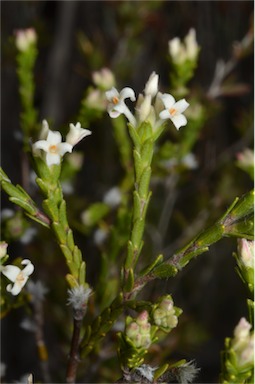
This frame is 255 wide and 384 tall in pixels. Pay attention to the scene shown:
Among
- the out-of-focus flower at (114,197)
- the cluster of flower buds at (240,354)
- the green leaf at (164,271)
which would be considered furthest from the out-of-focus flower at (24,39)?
the cluster of flower buds at (240,354)

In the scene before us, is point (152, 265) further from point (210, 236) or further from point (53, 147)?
point (53, 147)

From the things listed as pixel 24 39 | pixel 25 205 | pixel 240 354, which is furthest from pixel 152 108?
pixel 24 39

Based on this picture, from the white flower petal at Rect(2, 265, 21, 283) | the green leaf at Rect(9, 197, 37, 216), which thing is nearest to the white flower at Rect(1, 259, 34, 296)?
the white flower petal at Rect(2, 265, 21, 283)

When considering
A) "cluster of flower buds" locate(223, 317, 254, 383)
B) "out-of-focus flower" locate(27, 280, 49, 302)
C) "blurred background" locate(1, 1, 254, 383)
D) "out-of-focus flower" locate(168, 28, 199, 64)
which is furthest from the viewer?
"blurred background" locate(1, 1, 254, 383)

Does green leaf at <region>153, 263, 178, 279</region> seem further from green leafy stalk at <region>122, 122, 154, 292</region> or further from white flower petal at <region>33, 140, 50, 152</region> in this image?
white flower petal at <region>33, 140, 50, 152</region>

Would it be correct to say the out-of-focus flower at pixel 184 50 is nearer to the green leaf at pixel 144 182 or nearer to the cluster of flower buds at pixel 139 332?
the green leaf at pixel 144 182

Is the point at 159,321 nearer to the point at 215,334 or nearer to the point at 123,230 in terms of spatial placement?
the point at 123,230
